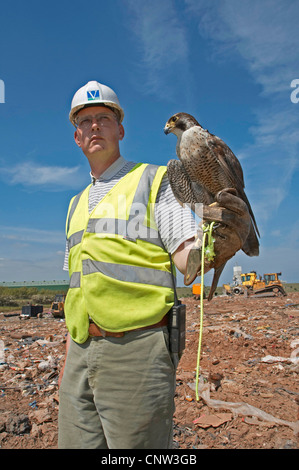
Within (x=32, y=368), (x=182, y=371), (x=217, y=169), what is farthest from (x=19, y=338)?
(x=217, y=169)

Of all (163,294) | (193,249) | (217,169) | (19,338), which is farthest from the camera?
(19,338)

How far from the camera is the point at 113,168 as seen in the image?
7.13 ft

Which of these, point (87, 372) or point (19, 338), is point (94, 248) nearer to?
point (87, 372)

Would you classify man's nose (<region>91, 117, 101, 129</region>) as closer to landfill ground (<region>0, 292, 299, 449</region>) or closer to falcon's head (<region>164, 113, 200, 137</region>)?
falcon's head (<region>164, 113, 200, 137</region>)

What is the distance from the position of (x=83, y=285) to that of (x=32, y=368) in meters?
5.73

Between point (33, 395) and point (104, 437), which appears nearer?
point (104, 437)

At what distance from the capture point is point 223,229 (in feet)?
5.42

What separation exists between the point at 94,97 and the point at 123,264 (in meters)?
1.06

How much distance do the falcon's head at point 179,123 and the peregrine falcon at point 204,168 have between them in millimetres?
210

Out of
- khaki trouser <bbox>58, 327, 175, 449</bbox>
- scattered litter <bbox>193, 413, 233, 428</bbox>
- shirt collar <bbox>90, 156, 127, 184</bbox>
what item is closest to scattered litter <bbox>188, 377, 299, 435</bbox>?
scattered litter <bbox>193, 413, 233, 428</bbox>

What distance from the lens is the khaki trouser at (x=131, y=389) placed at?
1652 millimetres

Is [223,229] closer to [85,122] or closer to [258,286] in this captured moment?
[85,122]
